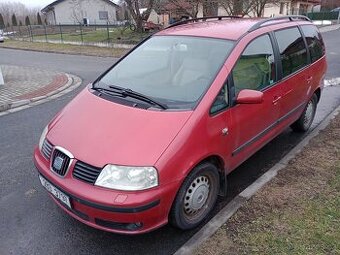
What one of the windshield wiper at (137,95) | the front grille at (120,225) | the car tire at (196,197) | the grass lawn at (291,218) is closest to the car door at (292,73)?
the grass lawn at (291,218)

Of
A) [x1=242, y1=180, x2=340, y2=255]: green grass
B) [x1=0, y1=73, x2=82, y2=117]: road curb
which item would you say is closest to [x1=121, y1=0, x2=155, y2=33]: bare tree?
[x1=0, y1=73, x2=82, y2=117]: road curb

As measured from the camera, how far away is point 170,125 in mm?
2703

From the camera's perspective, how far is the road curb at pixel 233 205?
2783mm

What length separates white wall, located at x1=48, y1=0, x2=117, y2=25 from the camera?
49.0m

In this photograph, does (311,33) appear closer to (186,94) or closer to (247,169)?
(247,169)

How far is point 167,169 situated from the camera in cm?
251

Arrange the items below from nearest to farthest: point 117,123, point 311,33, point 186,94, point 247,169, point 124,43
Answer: point 117,123
point 186,94
point 247,169
point 311,33
point 124,43

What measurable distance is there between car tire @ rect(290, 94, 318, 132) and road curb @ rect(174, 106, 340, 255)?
1.30 feet

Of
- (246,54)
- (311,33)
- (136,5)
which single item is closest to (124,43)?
(136,5)

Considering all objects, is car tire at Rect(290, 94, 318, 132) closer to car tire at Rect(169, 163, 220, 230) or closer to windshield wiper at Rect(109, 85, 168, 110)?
car tire at Rect(169, 163, 220, 230)

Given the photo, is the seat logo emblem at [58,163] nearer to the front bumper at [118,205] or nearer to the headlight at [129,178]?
the front bumper at [118,205]

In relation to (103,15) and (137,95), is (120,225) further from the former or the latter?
(103,15)

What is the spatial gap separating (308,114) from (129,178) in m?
3.75

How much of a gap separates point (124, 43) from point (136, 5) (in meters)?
3.99
